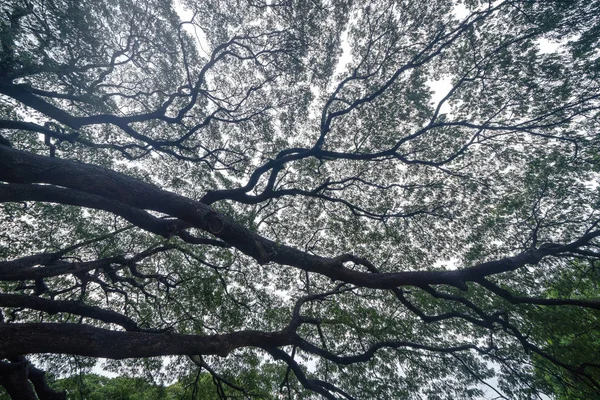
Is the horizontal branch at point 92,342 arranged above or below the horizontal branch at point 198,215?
below

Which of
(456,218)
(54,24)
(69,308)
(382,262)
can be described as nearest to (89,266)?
(69,308)

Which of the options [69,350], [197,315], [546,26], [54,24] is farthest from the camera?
[197,315]

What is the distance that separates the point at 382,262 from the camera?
22.1 feet

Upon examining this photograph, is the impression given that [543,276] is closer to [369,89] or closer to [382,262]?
[382,262]

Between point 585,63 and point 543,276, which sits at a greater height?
point 585,63

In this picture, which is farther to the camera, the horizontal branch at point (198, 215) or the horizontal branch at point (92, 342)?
the horizontal branch at point (198, 215)

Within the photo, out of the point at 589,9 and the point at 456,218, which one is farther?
the point at 456,218

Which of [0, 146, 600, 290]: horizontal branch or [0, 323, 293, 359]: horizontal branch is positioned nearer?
[0, 323, 293, 359]: horizontal branch

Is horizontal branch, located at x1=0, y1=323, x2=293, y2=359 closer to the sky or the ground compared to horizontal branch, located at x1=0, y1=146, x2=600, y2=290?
closer to the ground

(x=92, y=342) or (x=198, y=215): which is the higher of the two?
(x=198, y=215)

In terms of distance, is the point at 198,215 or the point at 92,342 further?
the point at 198,215

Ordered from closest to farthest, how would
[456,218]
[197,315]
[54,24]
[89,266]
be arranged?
1. [54,24]
2. [89,266]
3. [456,218]
4. [197,315]

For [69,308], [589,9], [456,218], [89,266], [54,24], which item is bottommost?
[69,308]

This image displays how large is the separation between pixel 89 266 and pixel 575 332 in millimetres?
9416
